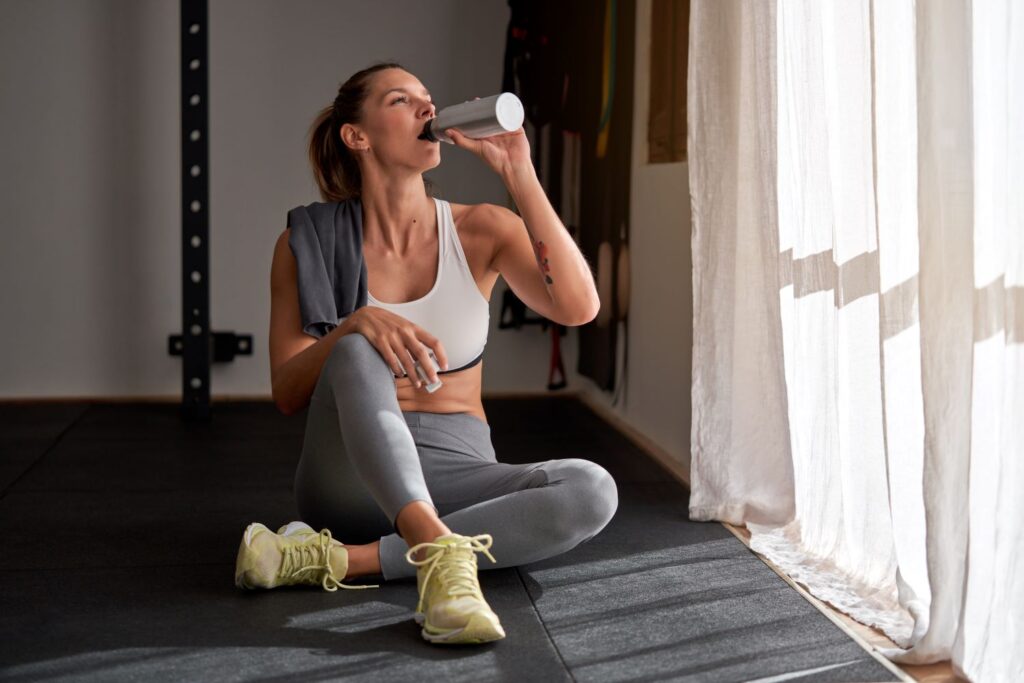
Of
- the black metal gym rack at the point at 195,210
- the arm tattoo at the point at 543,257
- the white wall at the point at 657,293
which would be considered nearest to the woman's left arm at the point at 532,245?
the arm tattoo at the point at 543,257

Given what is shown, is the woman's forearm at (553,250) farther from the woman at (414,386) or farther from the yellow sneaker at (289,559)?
the yellow sneaker at (289,559)

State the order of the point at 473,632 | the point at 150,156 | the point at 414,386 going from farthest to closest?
the point at 150,156 → the point at 414,386 → the point at 473,632

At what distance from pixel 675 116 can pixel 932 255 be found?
1613 millimetres

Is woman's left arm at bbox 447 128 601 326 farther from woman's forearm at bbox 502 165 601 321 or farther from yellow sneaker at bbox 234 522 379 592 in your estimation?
yellow sneaker at bbox 234 522 379 592

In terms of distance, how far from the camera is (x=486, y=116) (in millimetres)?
1772

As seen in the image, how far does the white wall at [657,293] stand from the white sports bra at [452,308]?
1.14 meters

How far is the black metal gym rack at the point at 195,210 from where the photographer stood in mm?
3943

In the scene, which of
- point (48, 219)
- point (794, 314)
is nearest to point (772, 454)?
point (794, 314)

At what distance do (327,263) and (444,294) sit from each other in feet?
0.70

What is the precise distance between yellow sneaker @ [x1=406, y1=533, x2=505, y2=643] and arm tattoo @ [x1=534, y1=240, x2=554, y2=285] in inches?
21.1

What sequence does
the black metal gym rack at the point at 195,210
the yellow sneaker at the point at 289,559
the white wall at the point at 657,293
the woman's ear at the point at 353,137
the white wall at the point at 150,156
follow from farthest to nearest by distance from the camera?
the white wall at the point at 150,156 → the black metal gym rack at the point at 195,210 → the white wall at the point at 657,293 → the woman's ear at the point at 353,137 → the yellow sneaker at the point at 289,559

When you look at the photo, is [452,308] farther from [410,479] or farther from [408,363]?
[410,479]

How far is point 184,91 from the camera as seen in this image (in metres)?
3.95

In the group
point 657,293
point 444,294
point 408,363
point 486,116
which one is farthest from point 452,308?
point 657,293
